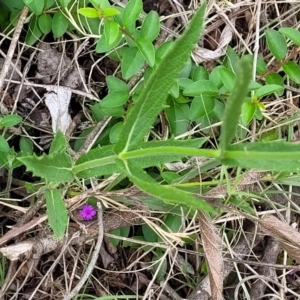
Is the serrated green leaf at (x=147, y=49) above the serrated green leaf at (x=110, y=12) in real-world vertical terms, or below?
below

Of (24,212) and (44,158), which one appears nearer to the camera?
(44,158)

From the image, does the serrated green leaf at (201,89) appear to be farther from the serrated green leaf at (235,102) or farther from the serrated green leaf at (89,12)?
the serrated green leaf at (235,102)

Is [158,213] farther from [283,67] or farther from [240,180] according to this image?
[283,67]

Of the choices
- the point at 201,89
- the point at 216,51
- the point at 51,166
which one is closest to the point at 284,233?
the point at 201,89

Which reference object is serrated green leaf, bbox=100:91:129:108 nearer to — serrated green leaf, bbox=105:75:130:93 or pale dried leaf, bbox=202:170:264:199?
serrated green leaf, bbox=105:75:130:93

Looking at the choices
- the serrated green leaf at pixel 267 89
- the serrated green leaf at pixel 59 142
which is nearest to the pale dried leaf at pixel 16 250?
the serrated green leaf at pixel 59 142

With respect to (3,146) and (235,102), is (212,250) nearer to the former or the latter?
(3,146)

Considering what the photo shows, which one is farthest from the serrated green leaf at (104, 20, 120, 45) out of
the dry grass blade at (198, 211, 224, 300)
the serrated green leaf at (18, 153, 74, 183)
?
the dry grass blade at (198, 211, 224, 300)

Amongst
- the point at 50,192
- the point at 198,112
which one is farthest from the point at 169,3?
the point at 50,192
